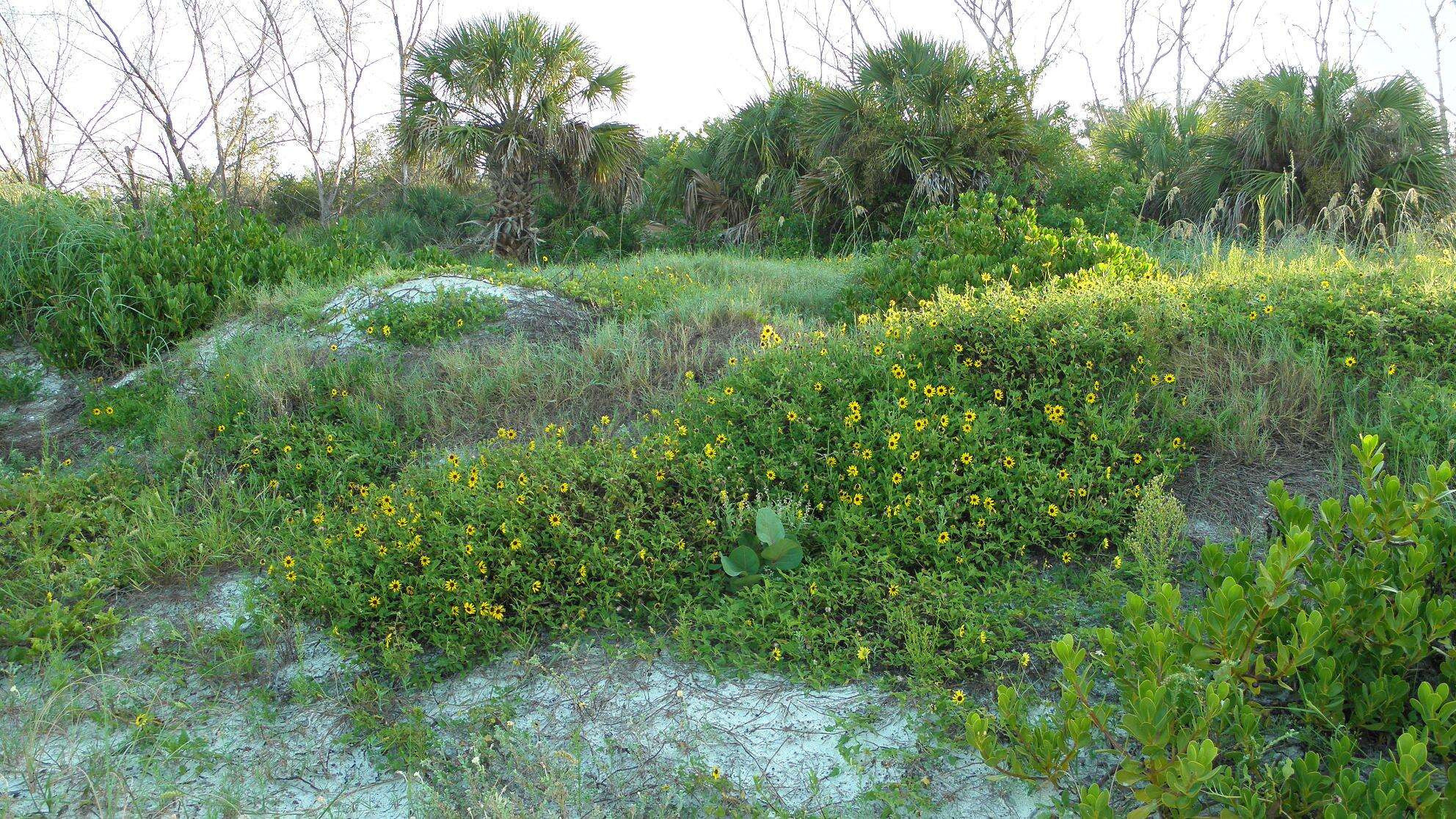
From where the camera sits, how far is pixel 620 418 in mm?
5535

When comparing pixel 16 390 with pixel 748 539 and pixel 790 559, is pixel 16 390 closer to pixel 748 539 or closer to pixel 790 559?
pixel 748 539

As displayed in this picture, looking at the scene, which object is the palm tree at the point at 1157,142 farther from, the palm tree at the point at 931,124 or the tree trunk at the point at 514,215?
the tree trunk at the point at 514,215

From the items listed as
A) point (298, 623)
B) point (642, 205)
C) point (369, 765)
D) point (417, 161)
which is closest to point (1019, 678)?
point (369, 765)

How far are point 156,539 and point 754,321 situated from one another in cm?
377

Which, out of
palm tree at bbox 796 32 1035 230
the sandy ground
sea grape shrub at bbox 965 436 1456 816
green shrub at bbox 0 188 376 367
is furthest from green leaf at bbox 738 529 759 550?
palm tree at bbox 796 32 1035 230

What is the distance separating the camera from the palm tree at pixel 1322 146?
34.1ft

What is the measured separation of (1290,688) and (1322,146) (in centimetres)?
1030

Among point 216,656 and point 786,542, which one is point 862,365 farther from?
point 216,656

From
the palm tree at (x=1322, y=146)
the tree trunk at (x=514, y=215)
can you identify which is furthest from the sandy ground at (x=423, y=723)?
the tree trunk at (x=514, y=215)

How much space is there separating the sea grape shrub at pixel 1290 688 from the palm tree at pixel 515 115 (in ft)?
43.0

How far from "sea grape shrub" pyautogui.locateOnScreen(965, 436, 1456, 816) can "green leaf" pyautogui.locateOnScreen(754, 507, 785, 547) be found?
1.31 metres

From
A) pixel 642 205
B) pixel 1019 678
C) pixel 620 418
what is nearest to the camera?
pixel 1019 678

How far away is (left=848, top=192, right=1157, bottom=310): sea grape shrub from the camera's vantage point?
6645 mm

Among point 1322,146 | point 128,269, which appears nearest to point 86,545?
point 128,269
